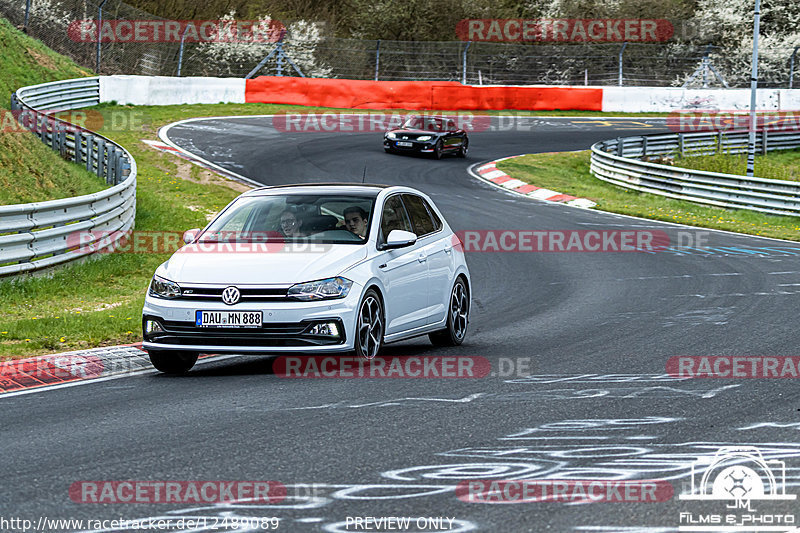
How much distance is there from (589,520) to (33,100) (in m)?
32.7

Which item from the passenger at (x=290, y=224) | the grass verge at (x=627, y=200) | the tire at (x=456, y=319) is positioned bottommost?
the grass verge at (x=627, y=200)

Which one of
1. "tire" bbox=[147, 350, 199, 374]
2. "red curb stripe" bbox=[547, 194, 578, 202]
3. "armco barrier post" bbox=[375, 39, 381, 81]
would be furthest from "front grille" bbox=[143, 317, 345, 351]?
"armco barrier post" bbox=[375, 39, 381, 81]

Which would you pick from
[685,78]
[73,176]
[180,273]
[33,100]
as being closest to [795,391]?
[180,273]

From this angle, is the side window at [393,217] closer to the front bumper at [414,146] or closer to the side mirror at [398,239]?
the side mirror at [398,239]

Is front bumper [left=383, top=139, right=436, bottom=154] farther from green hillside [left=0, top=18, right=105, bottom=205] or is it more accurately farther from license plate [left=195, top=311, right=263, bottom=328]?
license plate [left=195, top=311, right=263, bottom=328]

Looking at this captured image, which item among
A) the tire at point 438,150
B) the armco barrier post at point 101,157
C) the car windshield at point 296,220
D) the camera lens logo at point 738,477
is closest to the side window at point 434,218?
the car windshield at point 296,220

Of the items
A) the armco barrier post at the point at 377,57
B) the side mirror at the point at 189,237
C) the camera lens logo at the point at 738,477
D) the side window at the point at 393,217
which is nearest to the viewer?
the camera lens logo at the point at 738,477

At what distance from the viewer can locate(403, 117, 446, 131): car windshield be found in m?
35.5

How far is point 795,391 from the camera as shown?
8.51 meters

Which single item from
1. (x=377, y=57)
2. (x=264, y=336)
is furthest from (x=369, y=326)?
(x=377, y=57)

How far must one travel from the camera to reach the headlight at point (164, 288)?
9.42 metres

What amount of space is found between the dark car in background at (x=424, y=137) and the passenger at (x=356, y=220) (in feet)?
80.9

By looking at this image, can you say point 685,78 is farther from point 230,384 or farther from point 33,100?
point 230,384

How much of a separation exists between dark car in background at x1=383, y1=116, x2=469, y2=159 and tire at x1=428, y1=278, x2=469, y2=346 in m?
23.5
